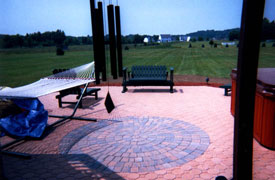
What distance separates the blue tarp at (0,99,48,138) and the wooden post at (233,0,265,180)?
14.5ft

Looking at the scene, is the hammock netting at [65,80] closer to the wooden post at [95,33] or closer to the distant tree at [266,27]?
the wooden post at [95,33]

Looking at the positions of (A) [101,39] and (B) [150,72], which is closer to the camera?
(A) [101,39]

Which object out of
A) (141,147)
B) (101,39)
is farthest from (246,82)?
(141,147)

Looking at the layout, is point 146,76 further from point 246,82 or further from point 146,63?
point 146,63

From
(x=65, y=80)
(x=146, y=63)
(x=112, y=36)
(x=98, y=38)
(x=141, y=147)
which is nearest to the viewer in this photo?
(x=98, y=38)

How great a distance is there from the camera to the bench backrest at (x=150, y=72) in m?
10.1

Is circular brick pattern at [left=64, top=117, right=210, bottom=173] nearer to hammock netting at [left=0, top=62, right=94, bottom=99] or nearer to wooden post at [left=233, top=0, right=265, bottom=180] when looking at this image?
hammock netting at [left=0, top=62, right=94, bottom=99]

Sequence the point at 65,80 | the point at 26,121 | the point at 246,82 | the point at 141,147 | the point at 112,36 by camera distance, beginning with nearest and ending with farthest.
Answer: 1. the point at 246,82
2. the point at 112,36
3. the point at 141,147
4. the point at 26,121
5. the point at 65,80

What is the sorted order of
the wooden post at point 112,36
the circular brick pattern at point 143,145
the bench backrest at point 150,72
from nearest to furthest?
the wooden post at point 112,36
the circular brick pattern at point 143,145
the bench backrest at point 150,72

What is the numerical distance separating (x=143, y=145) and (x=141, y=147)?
0.34ft

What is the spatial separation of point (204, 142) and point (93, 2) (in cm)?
347

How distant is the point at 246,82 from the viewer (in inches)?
91.8

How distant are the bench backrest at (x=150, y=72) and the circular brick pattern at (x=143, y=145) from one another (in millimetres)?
3966

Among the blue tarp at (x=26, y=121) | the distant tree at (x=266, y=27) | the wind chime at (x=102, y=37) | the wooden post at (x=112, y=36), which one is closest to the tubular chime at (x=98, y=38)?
the wind chime at (x=102, y=37)
